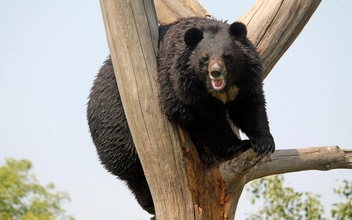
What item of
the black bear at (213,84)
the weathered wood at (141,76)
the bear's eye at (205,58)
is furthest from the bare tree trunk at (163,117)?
the bear's eye at (205,58)

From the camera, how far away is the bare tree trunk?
428 centimetres

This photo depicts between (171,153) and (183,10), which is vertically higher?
(183,10)

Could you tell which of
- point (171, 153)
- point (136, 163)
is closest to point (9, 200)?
point (136, 163)

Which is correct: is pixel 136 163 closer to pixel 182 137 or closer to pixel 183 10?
pixel 182 137

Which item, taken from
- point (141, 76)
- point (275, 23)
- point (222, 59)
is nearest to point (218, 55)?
point (222, 59)

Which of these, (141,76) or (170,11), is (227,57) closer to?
(141,76)

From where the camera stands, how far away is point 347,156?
5898mm

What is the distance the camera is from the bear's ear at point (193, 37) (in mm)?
4184

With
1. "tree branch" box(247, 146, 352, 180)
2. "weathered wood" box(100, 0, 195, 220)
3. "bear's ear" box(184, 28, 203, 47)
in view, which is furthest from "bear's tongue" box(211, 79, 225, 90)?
"tree branch" box(247, 146, 352, 180)

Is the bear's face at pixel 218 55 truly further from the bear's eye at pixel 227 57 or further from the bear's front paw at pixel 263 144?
the bear's front paw at pixel 263 144

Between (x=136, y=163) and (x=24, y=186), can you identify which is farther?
(x=24, y=186)

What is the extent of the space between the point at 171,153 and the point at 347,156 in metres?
2.39

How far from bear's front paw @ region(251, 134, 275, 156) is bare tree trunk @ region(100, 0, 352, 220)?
0.29 feet

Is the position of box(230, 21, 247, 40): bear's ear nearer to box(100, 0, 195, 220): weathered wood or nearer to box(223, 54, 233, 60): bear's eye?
box(223, 54, 233, 60): bear's eye
